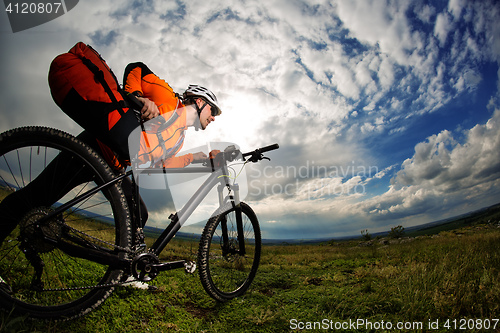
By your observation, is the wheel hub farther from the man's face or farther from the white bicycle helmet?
the white bicycle helmet

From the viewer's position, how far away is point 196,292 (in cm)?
356

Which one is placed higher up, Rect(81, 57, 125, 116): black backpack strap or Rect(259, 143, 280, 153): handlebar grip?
Rect(81, 57, 125, 116): black backpack strap

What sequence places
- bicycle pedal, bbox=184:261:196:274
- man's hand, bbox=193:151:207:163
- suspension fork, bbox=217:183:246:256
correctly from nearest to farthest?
bicycle pedal, bbox=184:261:196:274 < man's hand, bbox=193:151:207:163 < suspension fork, bbox=217:183:246:256

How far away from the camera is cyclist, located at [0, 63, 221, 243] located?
2.32 metres

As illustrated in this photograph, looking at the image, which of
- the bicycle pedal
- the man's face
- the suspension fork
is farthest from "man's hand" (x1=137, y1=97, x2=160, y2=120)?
the bicycle pedal

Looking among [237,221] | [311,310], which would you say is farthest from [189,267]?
→ [311,310]

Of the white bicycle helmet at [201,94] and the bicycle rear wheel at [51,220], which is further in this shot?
the white bicycle helmet at [201,94]

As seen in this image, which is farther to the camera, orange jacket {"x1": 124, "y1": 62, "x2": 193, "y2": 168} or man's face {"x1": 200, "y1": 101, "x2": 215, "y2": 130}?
man's face {"x1": 200, "y1": 101, "x2": 215, "y2": 130}

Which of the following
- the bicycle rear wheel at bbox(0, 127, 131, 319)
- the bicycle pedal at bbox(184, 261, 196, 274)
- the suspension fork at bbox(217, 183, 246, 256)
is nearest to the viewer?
the bicycle rear wheel at bbox(0, 127, 131, 319)

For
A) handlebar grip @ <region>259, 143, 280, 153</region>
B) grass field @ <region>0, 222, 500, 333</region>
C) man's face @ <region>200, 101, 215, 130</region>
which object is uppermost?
man's face @ <region>200, 101, 215, 130</region>

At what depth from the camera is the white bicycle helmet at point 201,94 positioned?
3.92 m

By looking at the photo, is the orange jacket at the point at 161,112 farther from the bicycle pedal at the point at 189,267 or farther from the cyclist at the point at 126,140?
the bicycle pedal at the point at 189,267

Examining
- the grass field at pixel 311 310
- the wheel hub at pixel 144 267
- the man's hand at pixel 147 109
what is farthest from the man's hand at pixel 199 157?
the grass field at pixel 311 310

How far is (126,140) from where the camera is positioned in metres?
2.47
